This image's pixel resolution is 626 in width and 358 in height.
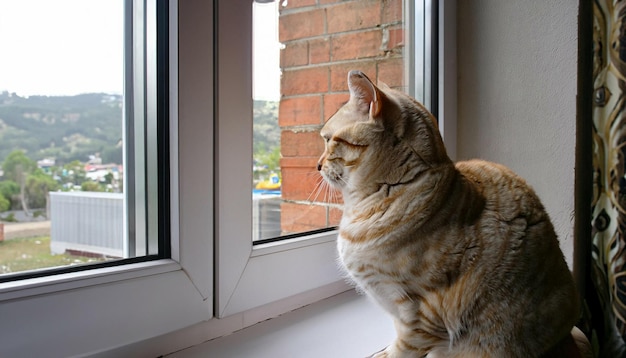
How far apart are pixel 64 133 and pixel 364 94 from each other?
1.44 feet

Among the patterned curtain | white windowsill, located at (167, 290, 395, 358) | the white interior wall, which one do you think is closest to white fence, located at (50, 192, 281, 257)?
white windowsill, located at (167, 290, 395, 358)

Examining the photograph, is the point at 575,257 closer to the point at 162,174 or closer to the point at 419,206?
the point at 419,206

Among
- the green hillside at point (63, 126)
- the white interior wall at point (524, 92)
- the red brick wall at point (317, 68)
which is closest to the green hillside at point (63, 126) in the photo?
the green hillside at point (63, 126)

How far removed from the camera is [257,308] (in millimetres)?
858

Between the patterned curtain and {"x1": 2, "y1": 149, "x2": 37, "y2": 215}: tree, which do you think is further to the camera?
the patterned curtain

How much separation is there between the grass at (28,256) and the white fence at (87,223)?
0.01m

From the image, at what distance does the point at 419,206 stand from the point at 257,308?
0.38 meters

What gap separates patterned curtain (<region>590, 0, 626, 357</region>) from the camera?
0.79m

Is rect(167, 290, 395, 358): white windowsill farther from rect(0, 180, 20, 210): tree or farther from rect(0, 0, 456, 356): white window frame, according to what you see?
rect(0, 180, 20, 210): tree

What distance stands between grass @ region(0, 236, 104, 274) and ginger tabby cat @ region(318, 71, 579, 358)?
405 millimetres

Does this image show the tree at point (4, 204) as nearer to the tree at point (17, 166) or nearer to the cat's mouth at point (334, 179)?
the tree at point (17, 166)

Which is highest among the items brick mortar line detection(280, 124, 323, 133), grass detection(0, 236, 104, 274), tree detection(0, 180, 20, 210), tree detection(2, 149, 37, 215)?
brick mortar line detection(280, 124, 323, 133)

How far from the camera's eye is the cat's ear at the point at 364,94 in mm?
697

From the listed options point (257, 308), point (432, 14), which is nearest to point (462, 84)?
point (432, 14)
